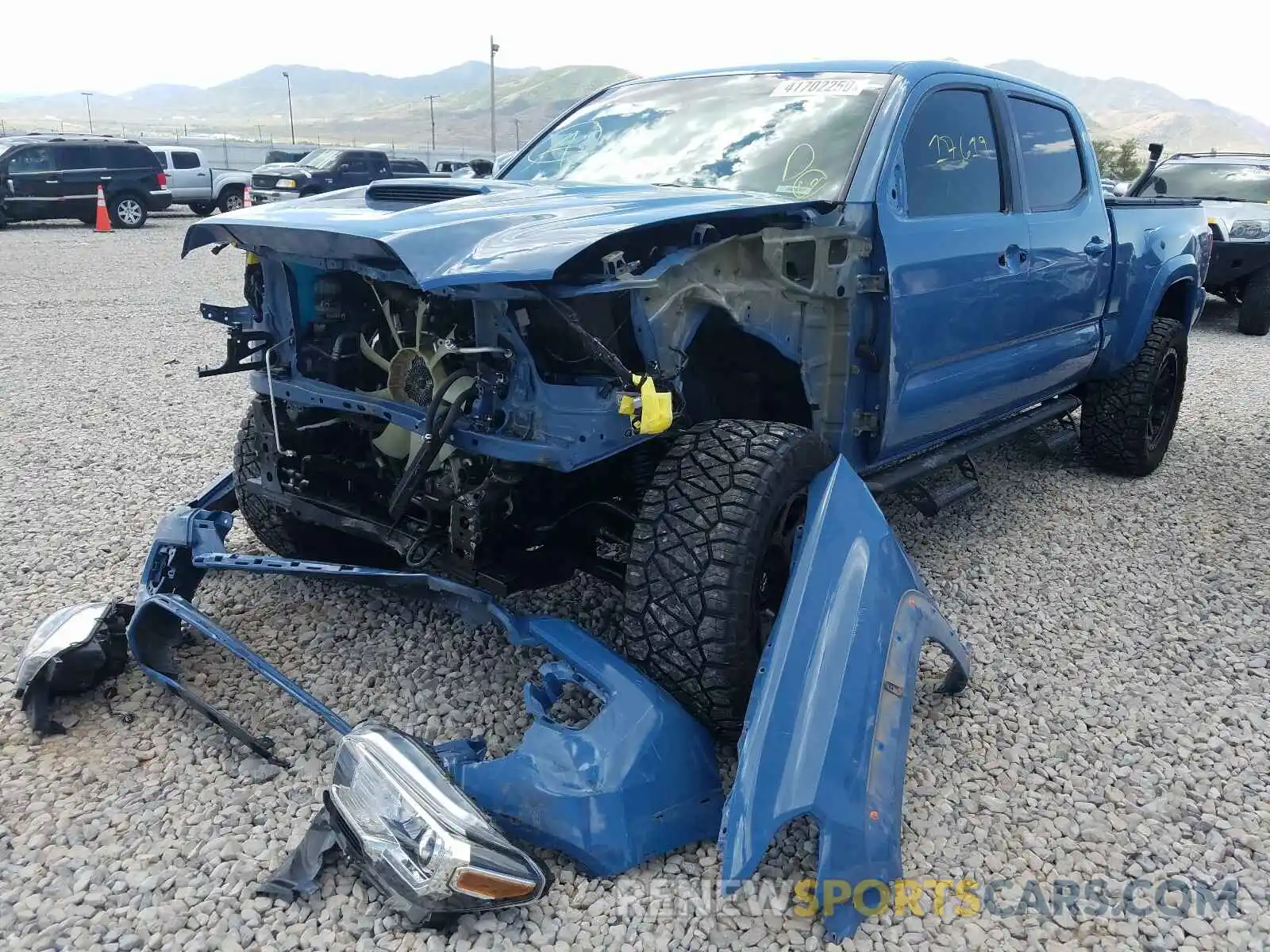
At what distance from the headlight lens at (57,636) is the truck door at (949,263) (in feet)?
8.51

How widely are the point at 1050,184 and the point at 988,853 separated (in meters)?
3.16

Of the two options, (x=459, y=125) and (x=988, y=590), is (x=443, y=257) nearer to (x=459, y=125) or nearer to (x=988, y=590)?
(x=988, y=590)

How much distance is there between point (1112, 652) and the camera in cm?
342

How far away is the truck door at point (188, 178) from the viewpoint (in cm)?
2139

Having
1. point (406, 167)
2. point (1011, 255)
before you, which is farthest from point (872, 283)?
point (406, 167)

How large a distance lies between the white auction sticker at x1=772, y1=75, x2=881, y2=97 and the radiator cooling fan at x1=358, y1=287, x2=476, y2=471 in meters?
1.78

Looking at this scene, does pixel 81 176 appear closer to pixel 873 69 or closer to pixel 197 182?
pixel 197 182

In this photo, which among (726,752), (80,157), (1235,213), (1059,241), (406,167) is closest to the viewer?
(726,752)

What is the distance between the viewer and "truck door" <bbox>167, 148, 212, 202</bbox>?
21.4m

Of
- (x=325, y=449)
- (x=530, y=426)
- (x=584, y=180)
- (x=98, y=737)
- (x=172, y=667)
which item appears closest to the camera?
(x=530, y=426)

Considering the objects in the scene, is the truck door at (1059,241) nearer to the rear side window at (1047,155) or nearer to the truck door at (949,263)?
the rear side window at (1047,155)

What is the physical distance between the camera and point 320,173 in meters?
20.8

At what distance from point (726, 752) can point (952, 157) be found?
2412 mm

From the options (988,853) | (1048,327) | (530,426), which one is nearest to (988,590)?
(1048,327)
